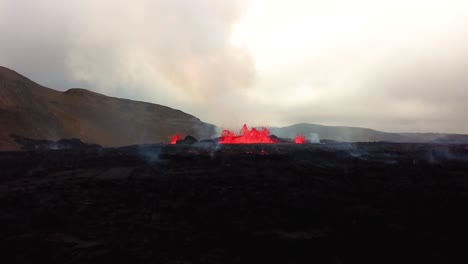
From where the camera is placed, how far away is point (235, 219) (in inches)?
576

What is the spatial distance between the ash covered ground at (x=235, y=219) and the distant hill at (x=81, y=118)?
7158 centimetres

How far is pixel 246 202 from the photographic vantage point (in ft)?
58.2

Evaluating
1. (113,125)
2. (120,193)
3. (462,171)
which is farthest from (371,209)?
(113,125)

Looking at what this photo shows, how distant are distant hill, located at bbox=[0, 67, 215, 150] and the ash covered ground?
7158cm

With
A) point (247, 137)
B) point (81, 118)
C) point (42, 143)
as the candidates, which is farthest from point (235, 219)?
point (81, 118)

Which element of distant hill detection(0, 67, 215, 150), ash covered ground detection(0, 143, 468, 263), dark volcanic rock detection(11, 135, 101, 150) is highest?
distant hill detection(0, 67, 215, 150)

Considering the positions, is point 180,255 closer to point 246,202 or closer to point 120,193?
point 246,202

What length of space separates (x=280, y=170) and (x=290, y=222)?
15839 mm

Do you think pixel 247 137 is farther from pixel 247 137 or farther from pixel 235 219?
pixel 235 219

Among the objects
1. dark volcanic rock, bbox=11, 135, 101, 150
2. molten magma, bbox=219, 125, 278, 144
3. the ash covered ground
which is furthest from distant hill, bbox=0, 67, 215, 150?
the ash covered ground

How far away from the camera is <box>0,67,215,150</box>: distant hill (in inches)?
3809

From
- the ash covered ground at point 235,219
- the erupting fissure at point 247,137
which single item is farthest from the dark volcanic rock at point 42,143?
the ash covered ground at point 235,219

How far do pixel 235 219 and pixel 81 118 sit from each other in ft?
410

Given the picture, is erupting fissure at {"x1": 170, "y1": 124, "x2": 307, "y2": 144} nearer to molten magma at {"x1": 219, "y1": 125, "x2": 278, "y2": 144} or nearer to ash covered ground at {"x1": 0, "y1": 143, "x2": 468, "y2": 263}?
molten magma at {"x1": 219, "y1": 125, "x2": 278, "y2": 144}
